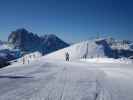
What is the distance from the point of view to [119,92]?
12078mm

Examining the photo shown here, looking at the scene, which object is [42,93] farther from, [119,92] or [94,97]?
[119,92]

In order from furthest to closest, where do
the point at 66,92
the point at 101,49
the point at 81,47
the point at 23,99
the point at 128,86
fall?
the point at 101,49 < the point at 81,47 < the point at 128,86 < the point at 66,92 < the point at 23,99

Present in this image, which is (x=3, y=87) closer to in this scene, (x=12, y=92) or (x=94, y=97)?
(x=12, y=92)

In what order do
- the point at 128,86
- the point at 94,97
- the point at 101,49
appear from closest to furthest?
the point at 94,97
the point at 128,86
the point at 101,49

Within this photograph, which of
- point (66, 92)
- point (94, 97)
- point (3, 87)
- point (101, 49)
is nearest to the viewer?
point (94, 97)

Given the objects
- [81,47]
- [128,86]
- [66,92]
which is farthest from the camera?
[81,47]

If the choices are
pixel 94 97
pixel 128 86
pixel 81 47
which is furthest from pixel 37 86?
pixel 81 47

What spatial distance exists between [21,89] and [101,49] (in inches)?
4262

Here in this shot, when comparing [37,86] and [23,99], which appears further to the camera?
[37,86]

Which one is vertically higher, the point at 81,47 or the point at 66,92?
the point at 81,47

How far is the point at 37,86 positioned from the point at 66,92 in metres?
2.25

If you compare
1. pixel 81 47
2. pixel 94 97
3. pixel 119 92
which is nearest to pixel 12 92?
pixel 94 97

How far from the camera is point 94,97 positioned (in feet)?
35.5

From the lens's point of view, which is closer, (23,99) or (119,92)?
(23,99)
